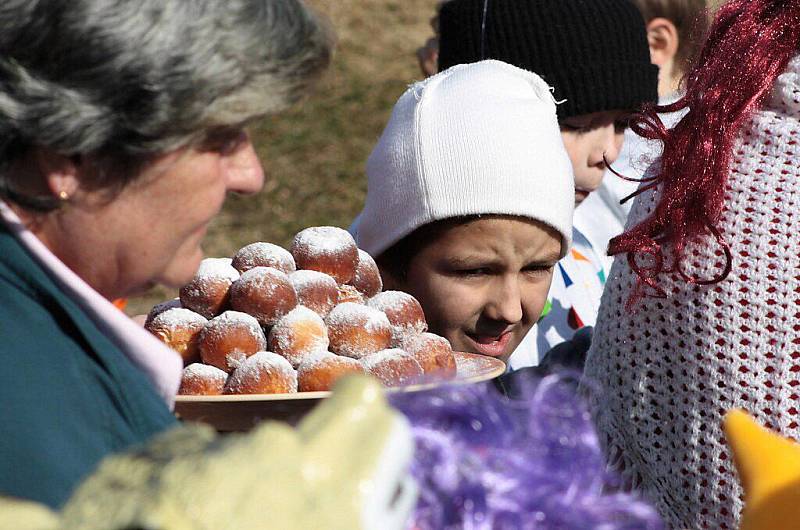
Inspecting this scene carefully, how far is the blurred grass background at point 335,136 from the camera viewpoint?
6.85 metres

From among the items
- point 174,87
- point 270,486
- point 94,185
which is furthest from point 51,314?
point 270,486

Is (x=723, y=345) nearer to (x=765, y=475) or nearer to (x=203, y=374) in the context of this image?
(x=765, y=475)

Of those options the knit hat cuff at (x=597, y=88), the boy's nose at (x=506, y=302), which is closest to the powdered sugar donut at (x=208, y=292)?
the boy's nose at (x=506, y=302)

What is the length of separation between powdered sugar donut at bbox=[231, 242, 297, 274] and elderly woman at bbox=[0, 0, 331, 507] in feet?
2.01

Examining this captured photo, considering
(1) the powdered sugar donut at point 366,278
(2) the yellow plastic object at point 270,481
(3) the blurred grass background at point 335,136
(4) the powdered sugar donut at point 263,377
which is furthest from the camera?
(3) the blurred grass background at point 335,136

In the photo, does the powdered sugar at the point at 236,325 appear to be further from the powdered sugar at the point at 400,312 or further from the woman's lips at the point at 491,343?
the woman's lips at the point at 491,343

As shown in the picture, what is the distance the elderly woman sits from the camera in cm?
109

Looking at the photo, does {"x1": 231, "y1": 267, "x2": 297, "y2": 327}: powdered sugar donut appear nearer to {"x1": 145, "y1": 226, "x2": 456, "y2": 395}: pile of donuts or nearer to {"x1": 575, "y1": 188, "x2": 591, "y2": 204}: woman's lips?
{"x1": 145, "y1": 226, "x2": 456, "y2": 395}: pile of donuts

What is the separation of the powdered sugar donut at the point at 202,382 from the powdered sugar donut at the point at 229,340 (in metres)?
0.03

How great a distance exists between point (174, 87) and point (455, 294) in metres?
1.23

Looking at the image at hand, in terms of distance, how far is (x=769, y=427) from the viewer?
154cm

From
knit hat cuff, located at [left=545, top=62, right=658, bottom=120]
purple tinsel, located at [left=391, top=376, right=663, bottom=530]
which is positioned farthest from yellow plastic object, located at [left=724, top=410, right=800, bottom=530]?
knit hat cuff, located at [left=545, top=62, right=658, bottom=120]

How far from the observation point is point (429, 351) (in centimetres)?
182

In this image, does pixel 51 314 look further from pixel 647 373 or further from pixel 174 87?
pixel 647 373
